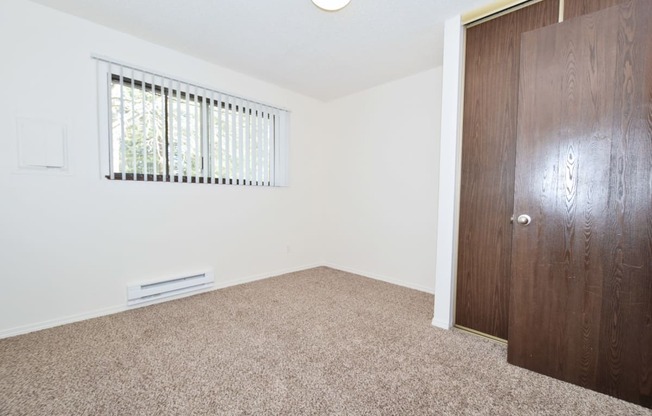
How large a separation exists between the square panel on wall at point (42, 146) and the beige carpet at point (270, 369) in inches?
49.6

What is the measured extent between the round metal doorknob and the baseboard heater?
2896 mm

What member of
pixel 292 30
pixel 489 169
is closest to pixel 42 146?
pixel 292 30

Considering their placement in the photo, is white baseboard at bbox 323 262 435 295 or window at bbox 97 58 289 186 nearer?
window at bbox 97 58 289 186

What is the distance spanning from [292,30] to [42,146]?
2.17 m

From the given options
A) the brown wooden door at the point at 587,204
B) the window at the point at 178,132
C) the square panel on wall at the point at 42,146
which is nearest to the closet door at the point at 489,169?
the brown wooden door at the point at 587,204

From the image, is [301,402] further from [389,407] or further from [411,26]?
[411,26]

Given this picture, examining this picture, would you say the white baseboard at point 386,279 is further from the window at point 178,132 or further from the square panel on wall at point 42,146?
the square panel on wall at point 42,146

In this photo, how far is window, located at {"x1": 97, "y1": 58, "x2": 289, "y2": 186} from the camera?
256 centimetres

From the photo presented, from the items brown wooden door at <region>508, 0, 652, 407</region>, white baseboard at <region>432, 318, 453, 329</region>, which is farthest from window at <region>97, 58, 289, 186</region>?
brown wooden door at <region>508, 0, 652, 407</region>

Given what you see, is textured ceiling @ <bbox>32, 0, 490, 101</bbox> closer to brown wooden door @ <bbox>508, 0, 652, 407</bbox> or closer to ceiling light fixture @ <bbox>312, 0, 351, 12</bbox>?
ceiling light fixture @ <bbox>312, 0, 351, 12</bbox>

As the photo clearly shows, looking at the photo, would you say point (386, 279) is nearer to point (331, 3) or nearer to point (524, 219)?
point (524, 219)

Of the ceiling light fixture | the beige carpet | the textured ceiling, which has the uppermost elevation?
the textured ceiling

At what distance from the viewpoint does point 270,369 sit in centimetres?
176

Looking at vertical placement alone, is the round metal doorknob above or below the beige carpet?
above
